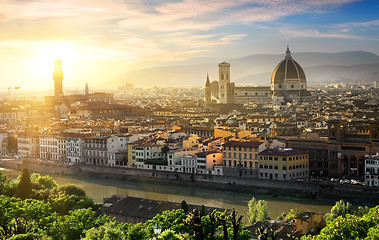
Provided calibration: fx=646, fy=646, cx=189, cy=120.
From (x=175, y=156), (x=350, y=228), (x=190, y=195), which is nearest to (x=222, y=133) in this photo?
(x=175, y=156)

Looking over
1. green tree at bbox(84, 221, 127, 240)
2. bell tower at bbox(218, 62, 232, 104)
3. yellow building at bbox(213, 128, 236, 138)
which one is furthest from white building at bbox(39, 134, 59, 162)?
bell tower at bbox(218, 62, 232, 104)

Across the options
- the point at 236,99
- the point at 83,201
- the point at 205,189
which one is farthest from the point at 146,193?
the point at 236,99

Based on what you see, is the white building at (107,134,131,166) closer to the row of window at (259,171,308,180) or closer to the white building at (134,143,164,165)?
the white building at (134,143,164,165)

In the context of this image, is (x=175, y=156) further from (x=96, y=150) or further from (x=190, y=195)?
(x=96, y=150)

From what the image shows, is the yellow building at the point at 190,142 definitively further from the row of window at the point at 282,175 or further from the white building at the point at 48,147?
the white building at the point at 48,147

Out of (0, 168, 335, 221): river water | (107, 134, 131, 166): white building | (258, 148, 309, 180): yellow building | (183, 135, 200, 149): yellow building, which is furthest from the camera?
(107, 134, 131, 166): white building

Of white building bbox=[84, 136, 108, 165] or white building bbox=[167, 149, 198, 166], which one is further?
white building bbox=[84, 136, 108, 165]
